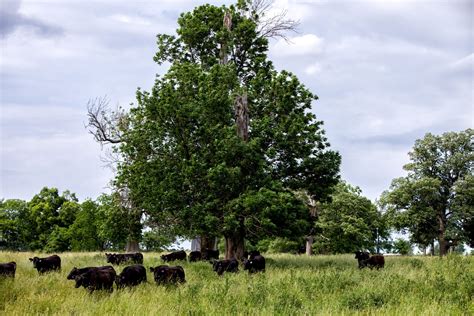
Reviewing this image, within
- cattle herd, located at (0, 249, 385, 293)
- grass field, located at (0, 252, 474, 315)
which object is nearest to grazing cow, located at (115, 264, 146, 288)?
cattle herd, located at (0, 249, 385, 293)

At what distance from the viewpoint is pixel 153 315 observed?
34.7 feet

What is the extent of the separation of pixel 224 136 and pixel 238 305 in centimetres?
1365

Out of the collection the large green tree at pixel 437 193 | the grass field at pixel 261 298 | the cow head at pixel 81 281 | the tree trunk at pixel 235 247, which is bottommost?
the grass field at pixel 261 298

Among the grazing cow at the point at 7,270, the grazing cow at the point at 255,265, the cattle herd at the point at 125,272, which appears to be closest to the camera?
the cattle herd at the point at 125,272

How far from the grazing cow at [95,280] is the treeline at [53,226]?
46318 mm

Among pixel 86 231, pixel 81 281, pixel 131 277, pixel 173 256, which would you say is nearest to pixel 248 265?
pixel 131 277

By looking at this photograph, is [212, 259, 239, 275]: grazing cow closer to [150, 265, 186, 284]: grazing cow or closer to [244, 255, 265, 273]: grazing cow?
[244, 255, 265, 273]: grazing cow

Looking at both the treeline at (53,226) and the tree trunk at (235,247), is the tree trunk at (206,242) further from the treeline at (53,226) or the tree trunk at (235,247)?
the treeline at (53,226)

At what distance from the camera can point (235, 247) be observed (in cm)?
2653

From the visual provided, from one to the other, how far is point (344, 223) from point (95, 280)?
40375mm

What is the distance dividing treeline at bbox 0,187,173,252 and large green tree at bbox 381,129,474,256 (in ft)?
107

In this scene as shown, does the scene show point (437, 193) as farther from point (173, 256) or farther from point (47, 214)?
point (47, 214)

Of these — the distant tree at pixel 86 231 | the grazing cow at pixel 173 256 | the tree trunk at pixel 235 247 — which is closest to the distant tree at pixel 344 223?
the grazing cow at pixel 173 256

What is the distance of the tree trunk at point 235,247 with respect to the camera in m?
26.3
